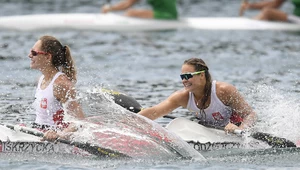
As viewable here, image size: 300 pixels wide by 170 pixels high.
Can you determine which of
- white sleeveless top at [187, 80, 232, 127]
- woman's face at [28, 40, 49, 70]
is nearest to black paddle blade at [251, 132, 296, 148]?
white sleeveless top at [187, 80, 232, 127]

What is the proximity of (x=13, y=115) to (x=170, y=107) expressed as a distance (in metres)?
2.92

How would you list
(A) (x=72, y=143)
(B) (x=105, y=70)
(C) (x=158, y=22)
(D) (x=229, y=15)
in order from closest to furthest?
1. (A) (x=72, y=143)
2. (B) (x=105, y=70)
3. (C) (x=158, y=22)
4. (D) (x=229, y=15)

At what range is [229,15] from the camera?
1053 inches

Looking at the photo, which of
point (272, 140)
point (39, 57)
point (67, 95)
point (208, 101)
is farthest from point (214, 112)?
point (39, 57)

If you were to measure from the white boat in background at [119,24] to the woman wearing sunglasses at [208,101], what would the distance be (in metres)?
12.8

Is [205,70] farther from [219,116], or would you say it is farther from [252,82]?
[252,82]

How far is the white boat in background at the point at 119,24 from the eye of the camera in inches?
892

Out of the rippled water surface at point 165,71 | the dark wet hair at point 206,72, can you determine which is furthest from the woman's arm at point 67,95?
the dark wet hair at point 206,72

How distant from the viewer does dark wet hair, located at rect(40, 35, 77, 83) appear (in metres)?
9.73

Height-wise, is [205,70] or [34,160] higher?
[205,70]

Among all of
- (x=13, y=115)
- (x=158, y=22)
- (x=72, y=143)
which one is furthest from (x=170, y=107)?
(x=158, y=22)

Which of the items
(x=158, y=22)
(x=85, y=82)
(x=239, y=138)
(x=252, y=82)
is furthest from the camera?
(x=158, y=22)

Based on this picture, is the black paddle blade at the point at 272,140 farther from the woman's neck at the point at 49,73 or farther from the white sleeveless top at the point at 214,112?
the woman's neck at the point at 49,73

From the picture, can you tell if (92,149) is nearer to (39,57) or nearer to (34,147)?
(34,147)
